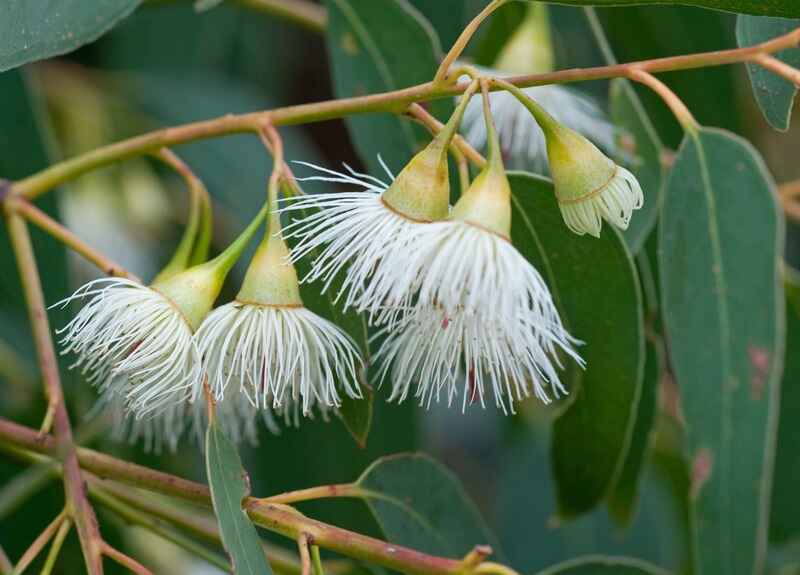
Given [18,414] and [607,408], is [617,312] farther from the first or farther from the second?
[18,414]

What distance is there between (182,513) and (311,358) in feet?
0.71

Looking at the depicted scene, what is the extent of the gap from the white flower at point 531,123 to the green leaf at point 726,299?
17 cm

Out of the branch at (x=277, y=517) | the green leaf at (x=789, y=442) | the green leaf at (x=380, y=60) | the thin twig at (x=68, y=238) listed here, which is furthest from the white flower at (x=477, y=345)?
the green leaf at (x=789, y=442)

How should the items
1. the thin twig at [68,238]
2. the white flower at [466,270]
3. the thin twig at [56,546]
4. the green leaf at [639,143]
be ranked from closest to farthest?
the white flower at [466,270] → the thin twig at [56,546] → the thin twig at [68,238] → the green leaf at [639,143]

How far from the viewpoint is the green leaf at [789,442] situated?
1.38 meters

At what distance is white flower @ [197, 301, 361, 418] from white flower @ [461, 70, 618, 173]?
1.21 feet

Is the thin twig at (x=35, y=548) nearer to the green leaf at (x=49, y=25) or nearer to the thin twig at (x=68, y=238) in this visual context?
the thin twig at (x=68, y=238)

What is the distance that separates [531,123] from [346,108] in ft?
1.27

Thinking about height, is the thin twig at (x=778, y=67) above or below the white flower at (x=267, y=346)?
above

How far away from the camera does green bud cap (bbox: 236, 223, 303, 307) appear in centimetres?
78

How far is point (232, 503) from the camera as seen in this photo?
751 mm

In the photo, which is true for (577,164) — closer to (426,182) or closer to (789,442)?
(426,182)

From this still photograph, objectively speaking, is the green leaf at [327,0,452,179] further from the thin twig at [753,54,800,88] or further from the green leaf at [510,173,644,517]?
the thin twig at [753,54,800,88]

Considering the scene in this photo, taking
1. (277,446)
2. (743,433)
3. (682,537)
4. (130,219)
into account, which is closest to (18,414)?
(277,446)
